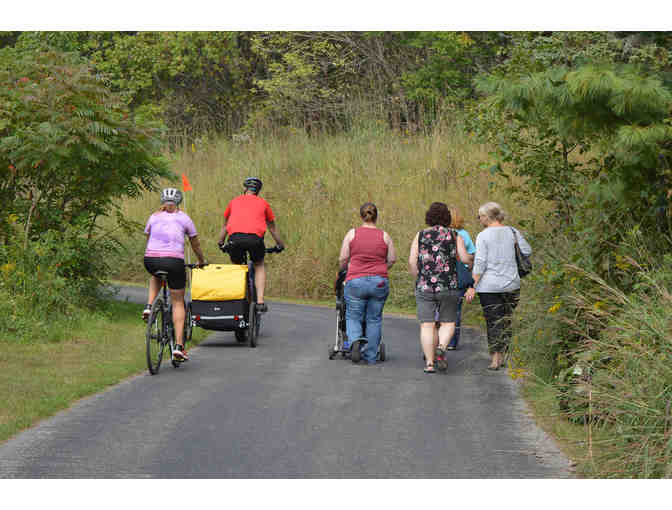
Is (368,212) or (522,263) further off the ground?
(368,212)

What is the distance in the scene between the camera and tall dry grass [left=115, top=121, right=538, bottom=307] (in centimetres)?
2189

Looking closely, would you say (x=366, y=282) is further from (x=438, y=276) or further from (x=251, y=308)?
(x=251, y=308)

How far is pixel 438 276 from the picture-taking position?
451 inches

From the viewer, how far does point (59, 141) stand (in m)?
14.9

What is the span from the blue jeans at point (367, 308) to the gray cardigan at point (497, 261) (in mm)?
1230

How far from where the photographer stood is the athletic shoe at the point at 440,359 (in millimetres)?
11406

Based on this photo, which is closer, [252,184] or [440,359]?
[440,359]

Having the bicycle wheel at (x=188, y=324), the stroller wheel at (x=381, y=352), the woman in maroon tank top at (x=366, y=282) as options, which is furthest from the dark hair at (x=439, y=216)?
the bicycle wheel at (x=188, y=324)

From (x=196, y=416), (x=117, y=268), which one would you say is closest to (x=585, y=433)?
(x=196, y=416)

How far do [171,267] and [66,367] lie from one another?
1.73 m

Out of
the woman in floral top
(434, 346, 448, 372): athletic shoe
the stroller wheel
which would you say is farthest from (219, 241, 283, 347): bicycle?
(434, 346, 448, 372): athletic shoe

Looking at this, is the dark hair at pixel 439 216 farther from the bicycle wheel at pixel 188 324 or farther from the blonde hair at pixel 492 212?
the bicycle wheel at pixel 188 324

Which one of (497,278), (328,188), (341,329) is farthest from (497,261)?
(328,188)

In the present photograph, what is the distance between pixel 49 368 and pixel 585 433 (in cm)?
646
